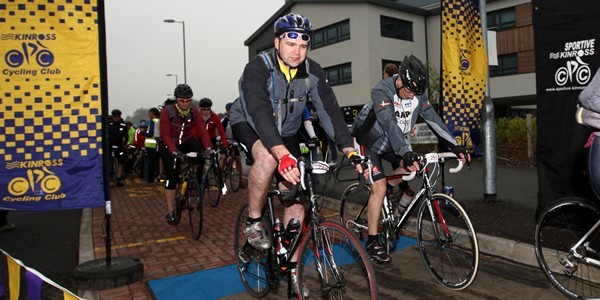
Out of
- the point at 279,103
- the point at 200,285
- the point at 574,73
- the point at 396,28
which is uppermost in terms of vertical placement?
the point at 396,28

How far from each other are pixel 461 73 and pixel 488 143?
1252 millimetres

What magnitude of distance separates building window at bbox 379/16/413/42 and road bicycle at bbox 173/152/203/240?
26.4 m

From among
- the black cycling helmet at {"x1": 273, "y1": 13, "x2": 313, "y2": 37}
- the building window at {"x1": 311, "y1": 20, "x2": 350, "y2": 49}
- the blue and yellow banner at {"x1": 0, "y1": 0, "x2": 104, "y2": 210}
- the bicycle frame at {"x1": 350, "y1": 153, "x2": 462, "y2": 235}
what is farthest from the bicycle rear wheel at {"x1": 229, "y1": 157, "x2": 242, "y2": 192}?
the building window at {"x1": 311, "y1": 20, "x2": 350, "y2": 49}

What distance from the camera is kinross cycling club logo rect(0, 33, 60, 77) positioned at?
3938mm

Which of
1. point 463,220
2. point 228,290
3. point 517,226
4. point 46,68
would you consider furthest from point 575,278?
point 46,68

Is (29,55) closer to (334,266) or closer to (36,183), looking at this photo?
(36,183)

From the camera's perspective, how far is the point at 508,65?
28.0m

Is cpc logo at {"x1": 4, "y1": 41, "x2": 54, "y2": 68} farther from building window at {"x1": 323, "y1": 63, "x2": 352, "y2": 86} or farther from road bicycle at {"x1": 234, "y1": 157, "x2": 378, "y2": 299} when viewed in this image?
building window at {"x1": 323, "y1": 63, "x2": 352, "y2": 86}

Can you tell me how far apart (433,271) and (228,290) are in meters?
1.90

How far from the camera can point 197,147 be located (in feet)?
22.8

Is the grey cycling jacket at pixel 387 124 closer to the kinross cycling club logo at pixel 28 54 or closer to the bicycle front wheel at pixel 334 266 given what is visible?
the bicycle front wheel at pixel 334 266

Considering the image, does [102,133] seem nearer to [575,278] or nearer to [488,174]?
[575,278]

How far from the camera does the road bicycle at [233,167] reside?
10.6m

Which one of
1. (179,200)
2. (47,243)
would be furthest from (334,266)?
(47,243)
